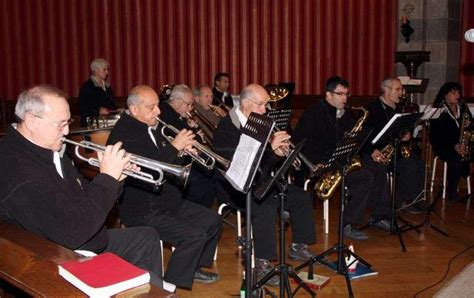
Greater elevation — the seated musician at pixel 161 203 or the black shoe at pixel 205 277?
the seated musician at pixel 161 203

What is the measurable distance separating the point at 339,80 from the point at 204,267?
2096 millimetres

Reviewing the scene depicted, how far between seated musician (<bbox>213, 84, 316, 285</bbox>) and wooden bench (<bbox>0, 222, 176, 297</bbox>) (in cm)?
194

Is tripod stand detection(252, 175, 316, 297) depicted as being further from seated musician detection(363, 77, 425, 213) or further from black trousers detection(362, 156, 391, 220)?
seated musician detection(363, 77, 425, 213)

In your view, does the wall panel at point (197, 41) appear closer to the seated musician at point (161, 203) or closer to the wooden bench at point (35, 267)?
the seated musician at point (161, 203)

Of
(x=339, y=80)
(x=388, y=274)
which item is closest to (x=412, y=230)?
(x=388, y=274)

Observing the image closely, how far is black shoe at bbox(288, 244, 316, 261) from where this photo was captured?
438 cm

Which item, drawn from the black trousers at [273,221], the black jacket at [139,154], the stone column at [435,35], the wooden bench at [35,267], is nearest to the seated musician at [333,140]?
the black trousers at [273,221]

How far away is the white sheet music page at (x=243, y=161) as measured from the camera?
287 centimetres

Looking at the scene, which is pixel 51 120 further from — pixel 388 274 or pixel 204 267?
pixel 388 274

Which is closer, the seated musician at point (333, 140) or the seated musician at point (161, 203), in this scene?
the seated musician at point (161, 203)

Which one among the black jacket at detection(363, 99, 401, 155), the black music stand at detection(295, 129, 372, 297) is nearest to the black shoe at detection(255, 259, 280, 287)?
the black music stand at detection(295, 129, 372, 297)

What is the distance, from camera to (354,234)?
5.02 m

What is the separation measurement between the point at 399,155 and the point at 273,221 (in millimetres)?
2352

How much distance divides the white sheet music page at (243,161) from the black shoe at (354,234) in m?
2.32
